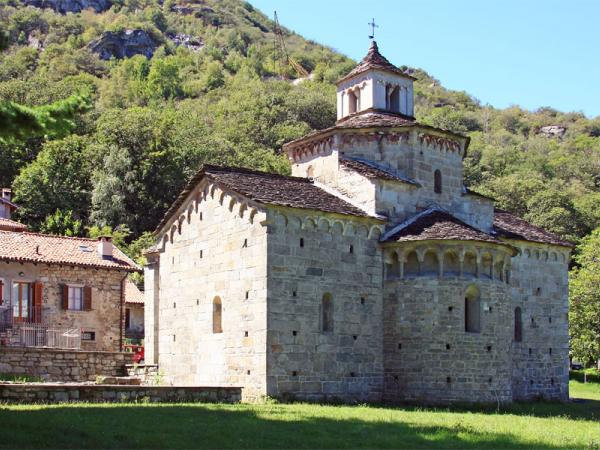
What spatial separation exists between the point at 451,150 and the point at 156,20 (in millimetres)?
141580

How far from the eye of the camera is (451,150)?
100ft

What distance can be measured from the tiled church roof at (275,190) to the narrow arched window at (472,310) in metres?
4.16

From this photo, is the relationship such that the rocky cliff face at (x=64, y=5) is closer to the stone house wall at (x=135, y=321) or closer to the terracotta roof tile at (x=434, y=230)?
the stone house wall at (x=135, y=321)

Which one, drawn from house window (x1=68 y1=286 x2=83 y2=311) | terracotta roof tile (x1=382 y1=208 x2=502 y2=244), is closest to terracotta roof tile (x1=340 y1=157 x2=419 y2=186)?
terracotta roof tile (x1=382 y1=208 x2=502 y2=244)

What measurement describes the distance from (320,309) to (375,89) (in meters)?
10.1

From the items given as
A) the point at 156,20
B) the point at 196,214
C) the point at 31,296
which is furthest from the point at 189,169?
the point at 156,20

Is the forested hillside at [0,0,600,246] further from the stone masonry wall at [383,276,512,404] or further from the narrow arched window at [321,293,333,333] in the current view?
the stone masonry wall at [383,276,512,404]

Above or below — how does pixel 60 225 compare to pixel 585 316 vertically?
above

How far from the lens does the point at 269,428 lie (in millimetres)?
17422

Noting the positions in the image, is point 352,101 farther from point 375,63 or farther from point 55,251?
point 55,251

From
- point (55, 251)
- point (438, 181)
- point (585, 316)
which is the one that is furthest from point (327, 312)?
point (585, 316)

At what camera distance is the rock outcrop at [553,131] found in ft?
465

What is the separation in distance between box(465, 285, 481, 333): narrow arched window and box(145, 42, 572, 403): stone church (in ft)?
0.12

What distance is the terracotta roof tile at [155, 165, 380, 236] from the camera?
25594 millimetres
